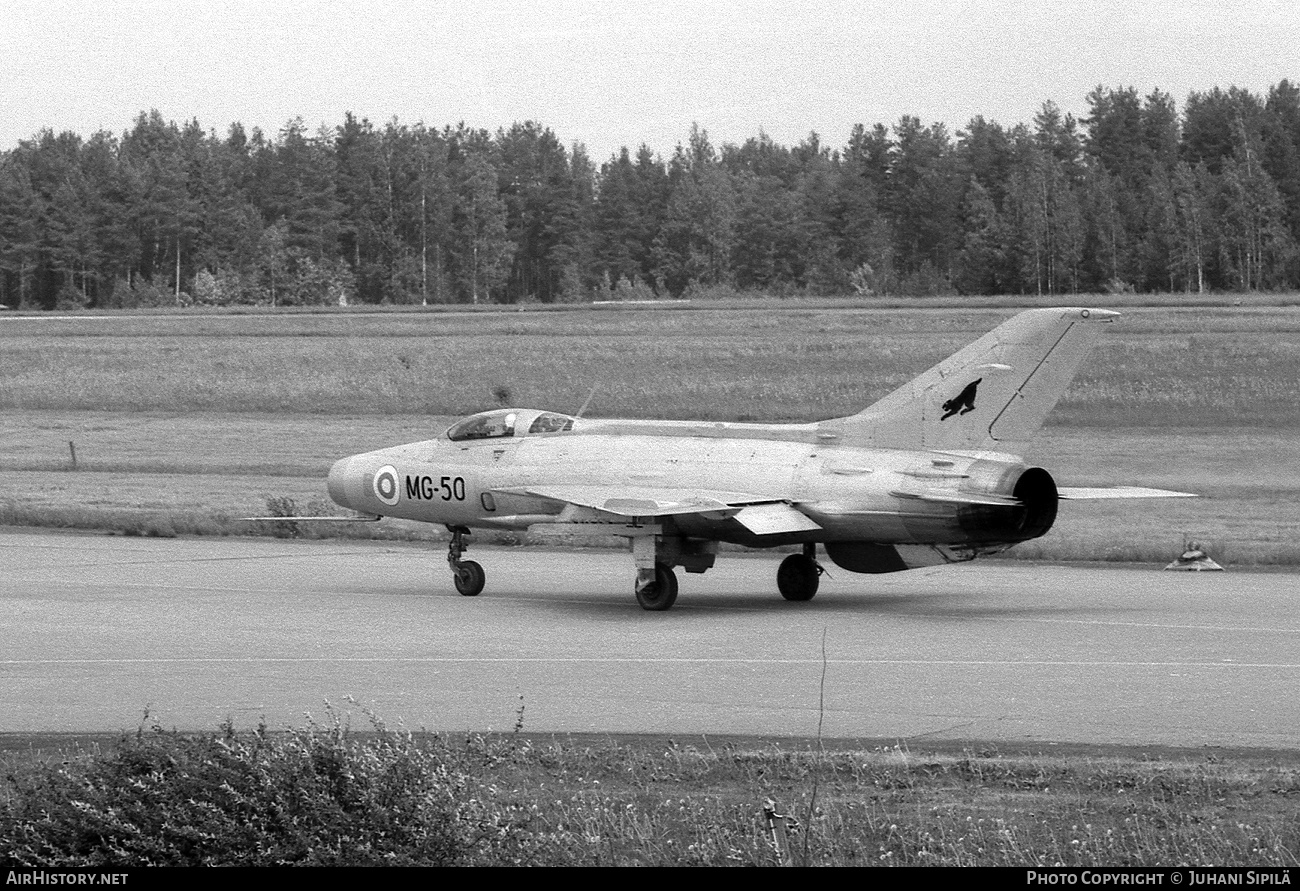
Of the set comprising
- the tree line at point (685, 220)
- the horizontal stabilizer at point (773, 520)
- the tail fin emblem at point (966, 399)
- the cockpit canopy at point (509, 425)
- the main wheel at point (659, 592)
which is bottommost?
the main wheel at point (659, 592)

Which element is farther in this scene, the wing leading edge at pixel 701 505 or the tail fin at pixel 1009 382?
the wing leading edge at pixel 701 505

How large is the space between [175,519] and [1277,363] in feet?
112

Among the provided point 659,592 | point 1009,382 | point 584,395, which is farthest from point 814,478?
point 584,395

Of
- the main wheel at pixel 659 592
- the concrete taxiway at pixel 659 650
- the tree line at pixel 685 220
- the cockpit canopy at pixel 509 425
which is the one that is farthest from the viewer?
the tree line at pixel 685 220

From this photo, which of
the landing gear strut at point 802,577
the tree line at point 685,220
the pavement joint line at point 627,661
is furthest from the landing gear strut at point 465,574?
the tree line at point 685,220

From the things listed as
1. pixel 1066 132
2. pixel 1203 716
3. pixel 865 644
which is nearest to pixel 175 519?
pixel 865 644

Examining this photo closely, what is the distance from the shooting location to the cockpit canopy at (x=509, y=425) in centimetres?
2214

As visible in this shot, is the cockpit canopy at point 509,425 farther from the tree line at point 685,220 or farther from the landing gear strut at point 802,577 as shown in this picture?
the tree line at point 685,220

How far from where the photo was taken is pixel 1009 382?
758 inches

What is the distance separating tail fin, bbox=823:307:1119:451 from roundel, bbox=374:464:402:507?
7.34 meters

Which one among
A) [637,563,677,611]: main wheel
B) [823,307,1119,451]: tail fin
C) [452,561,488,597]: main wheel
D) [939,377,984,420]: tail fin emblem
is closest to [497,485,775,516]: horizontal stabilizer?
[637,563,677,611]: main wheel

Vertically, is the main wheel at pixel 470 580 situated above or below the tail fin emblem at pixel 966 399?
→ below

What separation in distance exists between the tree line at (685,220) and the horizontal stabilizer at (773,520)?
86.5m

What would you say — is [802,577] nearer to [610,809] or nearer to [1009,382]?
[1009,382]
